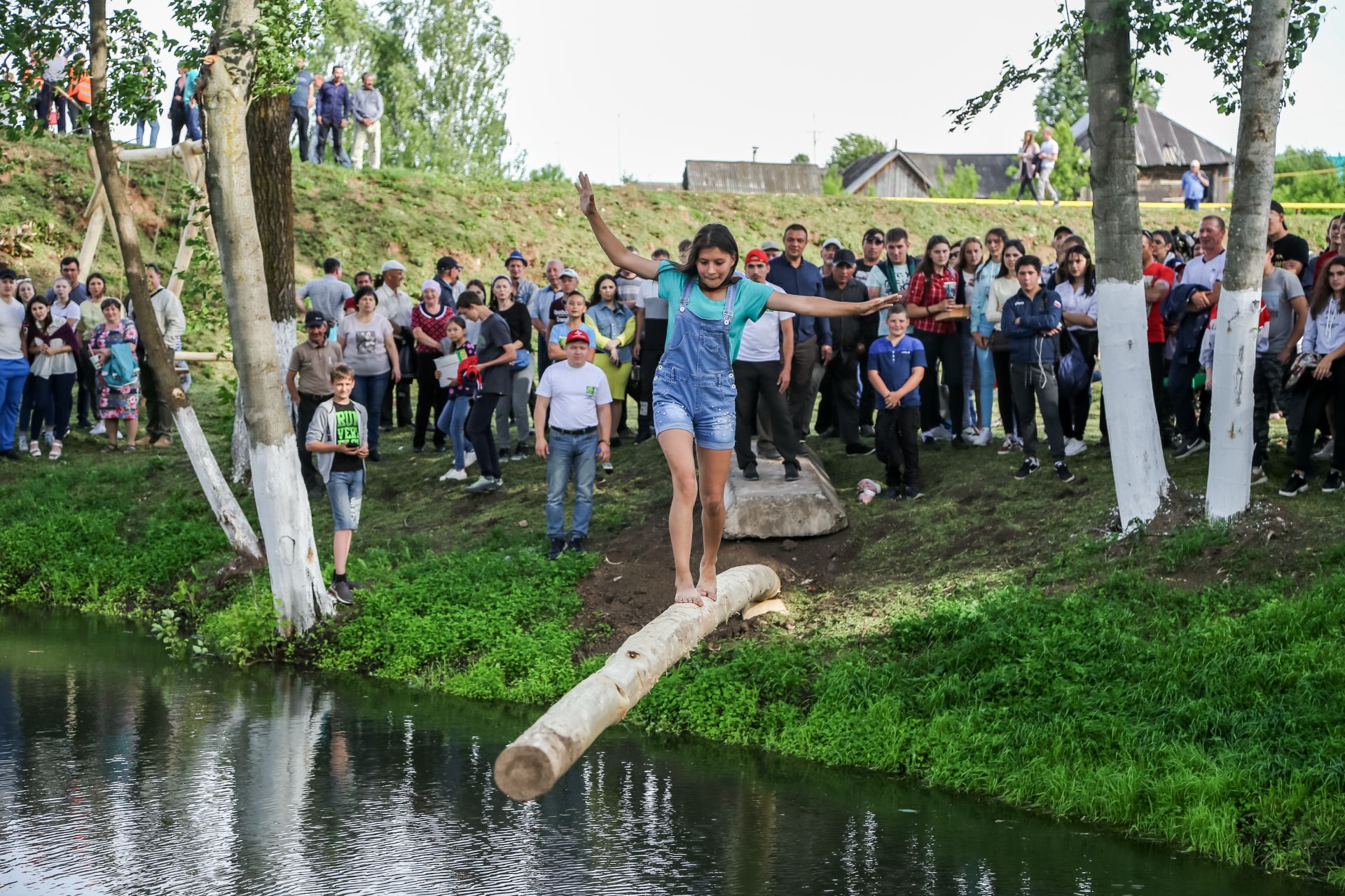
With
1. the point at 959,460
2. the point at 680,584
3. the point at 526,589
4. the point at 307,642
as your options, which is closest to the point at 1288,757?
the point at 680,584

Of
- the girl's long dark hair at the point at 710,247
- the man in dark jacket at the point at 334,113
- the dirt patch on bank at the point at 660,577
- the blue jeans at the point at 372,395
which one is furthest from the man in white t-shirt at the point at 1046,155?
the girl's long dark hair at the point at 710,247

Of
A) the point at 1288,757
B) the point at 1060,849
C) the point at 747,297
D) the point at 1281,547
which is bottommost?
the point at 1060,849

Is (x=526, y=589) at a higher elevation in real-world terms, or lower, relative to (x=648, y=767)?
higher

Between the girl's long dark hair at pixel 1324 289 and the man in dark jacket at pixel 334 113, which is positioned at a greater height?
the man in dark jacket at pixel 334 113

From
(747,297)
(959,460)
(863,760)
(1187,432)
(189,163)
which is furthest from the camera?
(189,163)

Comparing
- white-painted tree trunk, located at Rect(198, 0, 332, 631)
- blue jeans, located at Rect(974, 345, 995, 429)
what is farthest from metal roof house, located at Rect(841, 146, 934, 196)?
white-painted tree trunk, located at Rect(198, 0, 332, 631)

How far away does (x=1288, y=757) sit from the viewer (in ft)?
28.8

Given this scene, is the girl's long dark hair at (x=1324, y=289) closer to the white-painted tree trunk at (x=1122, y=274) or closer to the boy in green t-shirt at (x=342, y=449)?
the white-painted tree trunk at (x=1122, y=274)

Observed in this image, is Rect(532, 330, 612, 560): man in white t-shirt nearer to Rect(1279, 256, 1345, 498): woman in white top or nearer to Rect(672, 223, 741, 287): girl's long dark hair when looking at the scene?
Rect(672, 223, 741, 287): girl's long dark hair

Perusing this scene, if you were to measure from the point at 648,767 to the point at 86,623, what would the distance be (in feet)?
25.0

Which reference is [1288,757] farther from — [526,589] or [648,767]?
[526,589]

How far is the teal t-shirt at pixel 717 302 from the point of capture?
7816 millimetres

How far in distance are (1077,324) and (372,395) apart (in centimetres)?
852

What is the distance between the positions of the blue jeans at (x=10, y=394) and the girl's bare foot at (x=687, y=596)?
12.6 m
